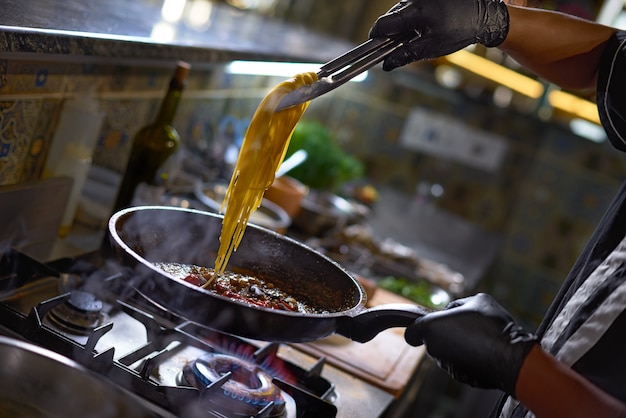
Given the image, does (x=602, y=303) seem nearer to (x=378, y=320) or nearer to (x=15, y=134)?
(x=378, y=320)

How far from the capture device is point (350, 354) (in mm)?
2250

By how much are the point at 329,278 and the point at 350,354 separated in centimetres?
61

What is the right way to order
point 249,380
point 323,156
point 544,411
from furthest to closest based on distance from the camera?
point 323,156 < point 249,380 < point 544,411

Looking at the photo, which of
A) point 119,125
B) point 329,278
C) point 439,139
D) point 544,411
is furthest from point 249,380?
point 439,139

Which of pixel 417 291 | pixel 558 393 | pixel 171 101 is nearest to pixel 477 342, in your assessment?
pixel 558 393

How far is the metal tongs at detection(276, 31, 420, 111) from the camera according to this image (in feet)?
4.69

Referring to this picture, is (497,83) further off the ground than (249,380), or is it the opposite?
(497,83)

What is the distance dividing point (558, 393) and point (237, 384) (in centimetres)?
67

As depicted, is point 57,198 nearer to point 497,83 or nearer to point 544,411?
point 544,411

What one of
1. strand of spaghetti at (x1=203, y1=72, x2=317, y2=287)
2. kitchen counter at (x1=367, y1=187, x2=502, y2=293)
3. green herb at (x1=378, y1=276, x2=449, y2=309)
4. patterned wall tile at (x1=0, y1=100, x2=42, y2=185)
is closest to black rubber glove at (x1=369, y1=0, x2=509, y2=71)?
strand of spaghetti at (x1=203, y1=72, x2=317, y2=287)

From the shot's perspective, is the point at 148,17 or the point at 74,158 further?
the point at 148,17

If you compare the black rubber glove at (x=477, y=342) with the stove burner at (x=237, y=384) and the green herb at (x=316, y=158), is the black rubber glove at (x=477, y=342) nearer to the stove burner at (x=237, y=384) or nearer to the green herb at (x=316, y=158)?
the stove burner at (x=237, y=384)

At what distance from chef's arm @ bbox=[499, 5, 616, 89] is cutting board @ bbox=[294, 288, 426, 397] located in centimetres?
100

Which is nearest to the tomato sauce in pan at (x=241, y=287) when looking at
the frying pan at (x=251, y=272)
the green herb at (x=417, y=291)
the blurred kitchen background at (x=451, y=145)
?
the frying pan at (x=251, y=272)
